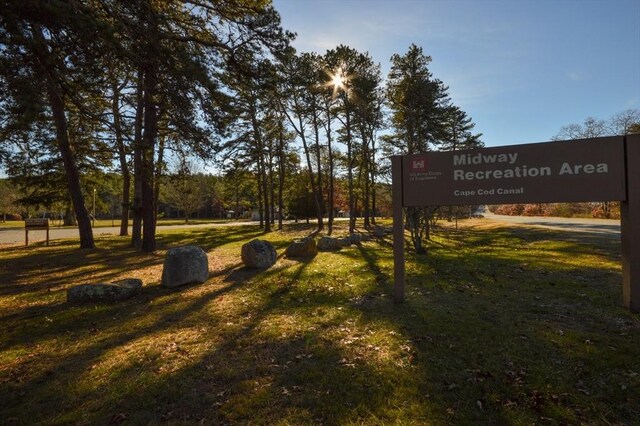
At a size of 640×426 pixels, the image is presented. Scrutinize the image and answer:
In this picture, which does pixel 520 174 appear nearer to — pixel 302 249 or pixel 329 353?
pixel 329 353

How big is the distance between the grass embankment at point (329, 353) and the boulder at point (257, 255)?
5.43 feet

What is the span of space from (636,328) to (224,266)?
32.1 feet

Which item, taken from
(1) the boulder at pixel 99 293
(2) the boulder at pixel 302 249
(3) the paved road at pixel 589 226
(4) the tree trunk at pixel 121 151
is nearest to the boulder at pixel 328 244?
(2) the boulder at pixel 302 249

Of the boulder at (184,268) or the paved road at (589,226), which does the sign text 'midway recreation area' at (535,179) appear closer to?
the boulder at (184,268)

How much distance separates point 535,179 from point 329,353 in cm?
464

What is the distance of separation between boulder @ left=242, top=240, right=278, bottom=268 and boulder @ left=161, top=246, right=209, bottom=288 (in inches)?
66.9

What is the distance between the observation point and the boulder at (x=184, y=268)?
848 centimetres

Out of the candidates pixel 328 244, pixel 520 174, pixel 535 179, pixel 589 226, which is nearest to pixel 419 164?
pixel 520 174

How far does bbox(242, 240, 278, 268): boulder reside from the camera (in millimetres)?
10594

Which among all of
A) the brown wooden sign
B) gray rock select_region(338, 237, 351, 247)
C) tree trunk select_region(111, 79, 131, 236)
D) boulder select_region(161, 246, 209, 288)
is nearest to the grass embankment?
boulder select_region(161, 246, 209, 288)

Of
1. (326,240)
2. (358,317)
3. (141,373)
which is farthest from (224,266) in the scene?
(141,373)

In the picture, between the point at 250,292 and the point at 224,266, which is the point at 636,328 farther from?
the point at 224,266

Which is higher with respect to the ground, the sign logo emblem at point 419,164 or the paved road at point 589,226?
the sign logo emblem at point 419,164

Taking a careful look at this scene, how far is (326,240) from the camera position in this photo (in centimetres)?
1548
